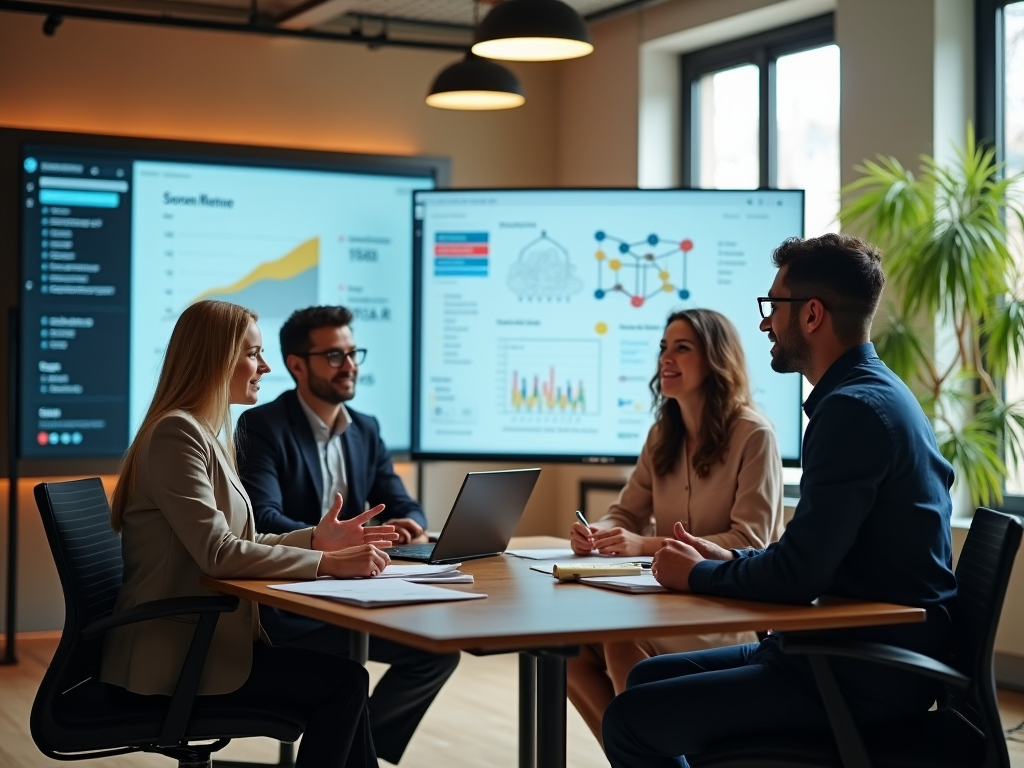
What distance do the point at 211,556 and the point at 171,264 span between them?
364cm

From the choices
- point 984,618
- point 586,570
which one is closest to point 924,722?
point 984,618

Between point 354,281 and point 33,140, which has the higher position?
point 33,140

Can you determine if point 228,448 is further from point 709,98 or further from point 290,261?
point 709,98

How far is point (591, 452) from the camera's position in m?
5.16

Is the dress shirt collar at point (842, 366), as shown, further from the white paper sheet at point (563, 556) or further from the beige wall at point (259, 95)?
the beige wall at point (259, 95)

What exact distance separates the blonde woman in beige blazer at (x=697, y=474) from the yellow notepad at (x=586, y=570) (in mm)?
438

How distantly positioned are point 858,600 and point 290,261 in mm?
4333

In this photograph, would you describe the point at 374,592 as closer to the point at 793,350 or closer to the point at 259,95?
the point at 793,350

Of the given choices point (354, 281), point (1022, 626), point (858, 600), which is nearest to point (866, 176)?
point (1022, 626)

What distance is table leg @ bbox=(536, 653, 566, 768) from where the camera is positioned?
7.86 feet

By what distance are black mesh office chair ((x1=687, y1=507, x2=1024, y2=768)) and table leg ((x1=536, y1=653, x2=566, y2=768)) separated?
251 mm

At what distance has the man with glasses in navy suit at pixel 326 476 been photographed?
12.0 feet

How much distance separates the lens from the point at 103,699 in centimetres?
271

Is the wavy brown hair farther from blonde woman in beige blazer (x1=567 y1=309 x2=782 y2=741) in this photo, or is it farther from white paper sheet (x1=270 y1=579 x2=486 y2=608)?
white paper sheet (x1=270 y1=579 x2=486 y2=608)
